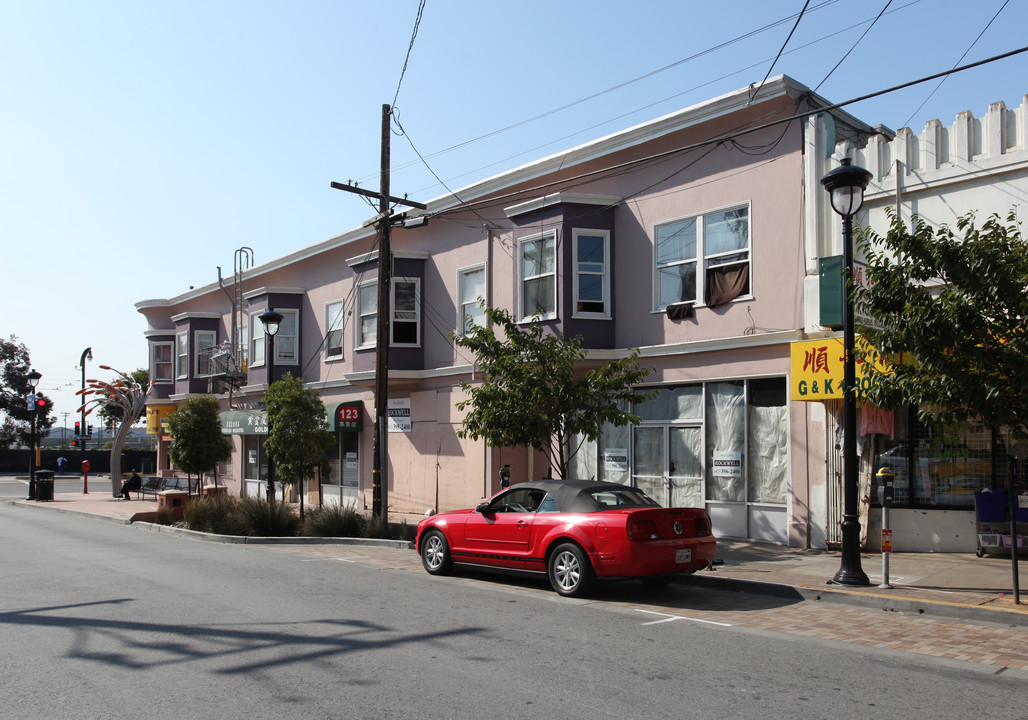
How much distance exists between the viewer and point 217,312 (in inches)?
1321

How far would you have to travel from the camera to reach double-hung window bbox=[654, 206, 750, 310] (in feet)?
51.2

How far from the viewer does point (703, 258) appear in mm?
16141

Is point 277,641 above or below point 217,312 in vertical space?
below

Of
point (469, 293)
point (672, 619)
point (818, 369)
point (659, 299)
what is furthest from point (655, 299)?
point (672, 619)

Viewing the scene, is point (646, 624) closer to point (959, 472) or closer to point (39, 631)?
point (39, 631)

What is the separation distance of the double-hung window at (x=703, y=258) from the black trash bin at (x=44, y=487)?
84.1ft

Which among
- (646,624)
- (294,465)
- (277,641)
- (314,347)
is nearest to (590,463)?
(294,465)

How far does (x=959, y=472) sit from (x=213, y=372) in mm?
27246

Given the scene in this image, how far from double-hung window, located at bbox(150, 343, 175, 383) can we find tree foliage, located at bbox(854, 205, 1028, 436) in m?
32.9

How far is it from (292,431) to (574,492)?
11187mm

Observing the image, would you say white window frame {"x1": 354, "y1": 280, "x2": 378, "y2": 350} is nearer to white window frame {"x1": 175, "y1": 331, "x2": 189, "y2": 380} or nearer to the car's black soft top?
the car's black soft top

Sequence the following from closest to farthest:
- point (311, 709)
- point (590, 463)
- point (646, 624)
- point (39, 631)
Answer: point (311, 709)
point (39, 631)
point (646, 624)
point (590, 463)

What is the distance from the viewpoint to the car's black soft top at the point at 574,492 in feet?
34.9

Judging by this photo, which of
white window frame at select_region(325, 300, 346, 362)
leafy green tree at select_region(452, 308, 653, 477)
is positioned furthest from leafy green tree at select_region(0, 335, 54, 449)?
leafy green tree at select_region(452, 308, 653, 477)
